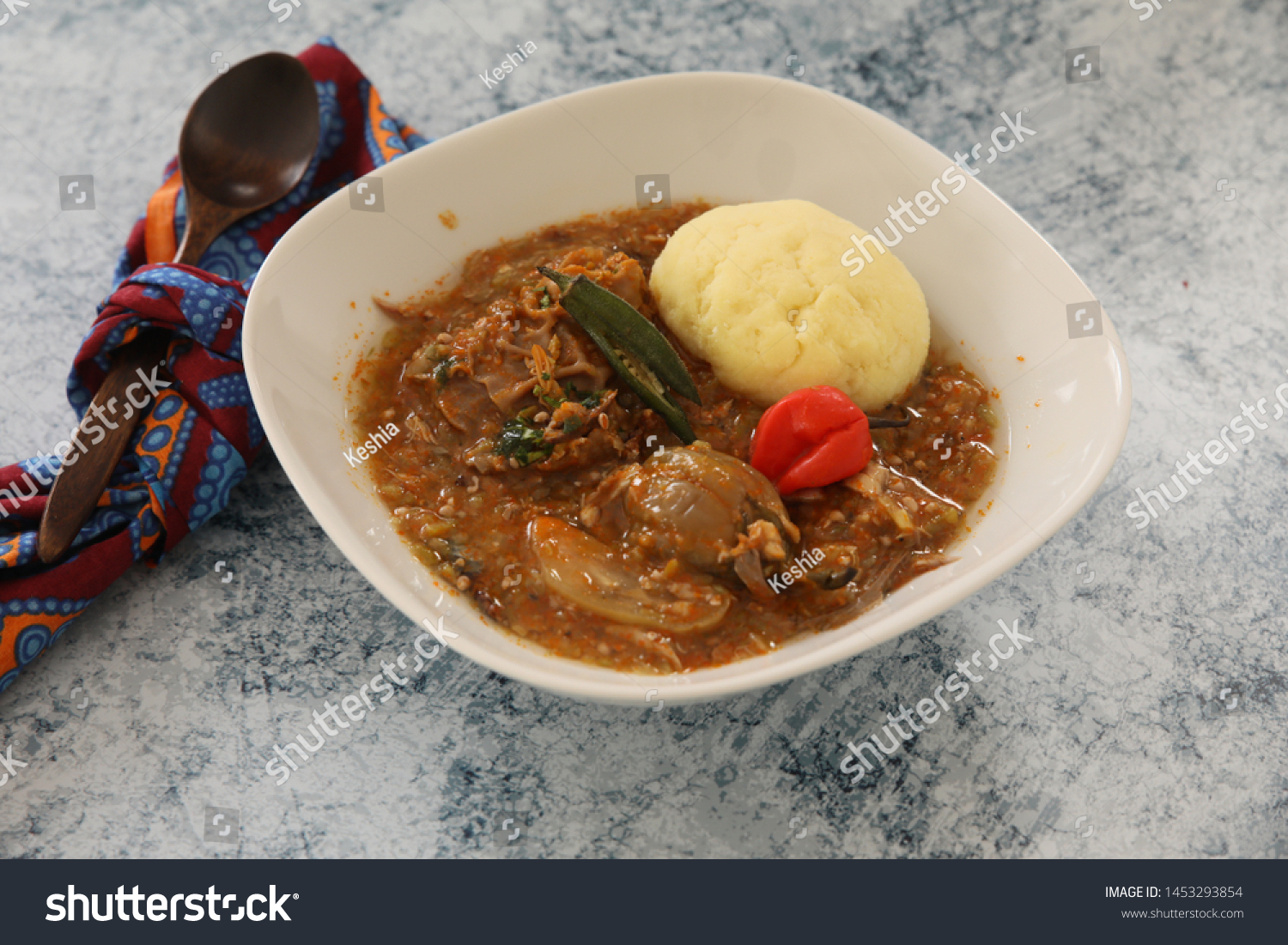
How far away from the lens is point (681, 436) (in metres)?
2.85

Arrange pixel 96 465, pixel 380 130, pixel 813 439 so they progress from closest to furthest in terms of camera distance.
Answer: pixel 813 439
pixel 96 465
pixel 380 130

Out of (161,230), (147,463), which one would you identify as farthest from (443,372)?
(161,230)

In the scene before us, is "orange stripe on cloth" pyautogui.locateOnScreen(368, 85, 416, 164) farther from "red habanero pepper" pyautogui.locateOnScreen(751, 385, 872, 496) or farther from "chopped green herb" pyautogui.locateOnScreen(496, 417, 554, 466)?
"red habanero pepper" pyautogui.locateOnScreen(751, 385, 872, 496)

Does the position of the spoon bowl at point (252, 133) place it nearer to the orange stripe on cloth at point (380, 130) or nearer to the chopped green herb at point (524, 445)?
the orange stripe on cloth at point (380, 130)

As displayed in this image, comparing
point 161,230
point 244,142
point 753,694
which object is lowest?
point 753,694

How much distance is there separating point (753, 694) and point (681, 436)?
0.81 metres

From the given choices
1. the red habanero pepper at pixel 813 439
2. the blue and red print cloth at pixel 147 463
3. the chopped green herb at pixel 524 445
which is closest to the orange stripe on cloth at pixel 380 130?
the blue and red print cloth at pixel 147 463

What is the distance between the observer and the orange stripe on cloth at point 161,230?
11.5 feet

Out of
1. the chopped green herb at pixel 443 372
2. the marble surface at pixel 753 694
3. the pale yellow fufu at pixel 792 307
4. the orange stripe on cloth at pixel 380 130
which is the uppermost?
the pale yellow fufu at pixel 792 307

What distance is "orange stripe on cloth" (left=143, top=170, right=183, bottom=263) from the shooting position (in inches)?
138

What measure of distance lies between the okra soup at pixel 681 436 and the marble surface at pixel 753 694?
487 mm

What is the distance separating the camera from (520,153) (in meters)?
3.17

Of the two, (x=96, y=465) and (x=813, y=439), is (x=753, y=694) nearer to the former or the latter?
(x=813, y=439)
